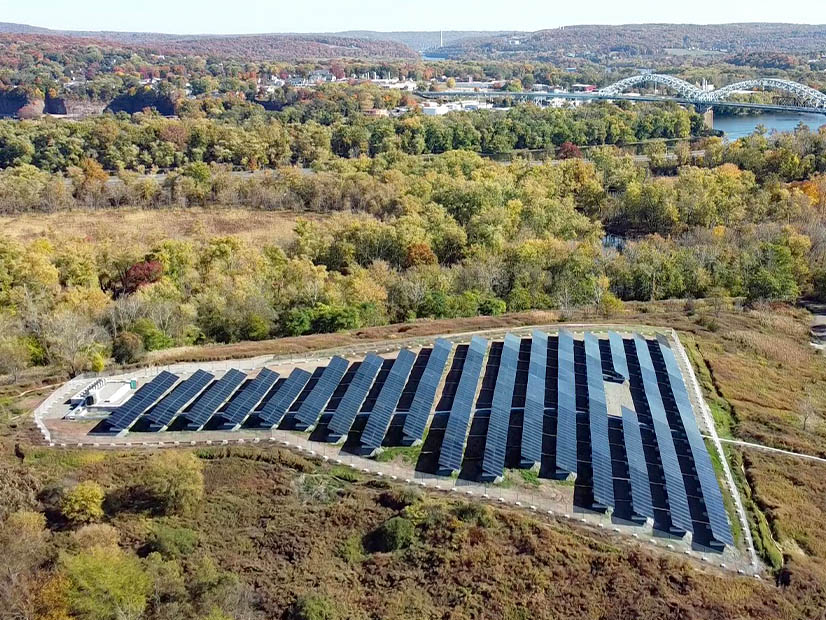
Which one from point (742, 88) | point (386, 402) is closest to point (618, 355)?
point (386, 402)

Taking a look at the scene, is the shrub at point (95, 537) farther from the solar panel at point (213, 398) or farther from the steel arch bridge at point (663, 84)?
the steel arch bridge at point (663, 84)

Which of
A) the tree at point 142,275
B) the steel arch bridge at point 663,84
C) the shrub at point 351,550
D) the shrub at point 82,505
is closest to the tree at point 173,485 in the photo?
the shrub at point 82,505

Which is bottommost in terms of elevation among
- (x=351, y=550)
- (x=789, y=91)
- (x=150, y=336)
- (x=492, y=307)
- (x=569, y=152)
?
(x=351, y=550)

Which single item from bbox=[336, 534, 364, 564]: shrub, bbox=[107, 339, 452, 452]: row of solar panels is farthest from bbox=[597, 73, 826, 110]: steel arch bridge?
bbox=[336, 534, 364, 564]: shrub

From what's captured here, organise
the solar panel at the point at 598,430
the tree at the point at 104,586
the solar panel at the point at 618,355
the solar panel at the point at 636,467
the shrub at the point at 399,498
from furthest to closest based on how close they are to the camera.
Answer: the solar panel at the point at 618,355, the solar panel at the point at 598,430, the shrub at the point at 399,498, the solar panel at the point at 636,467, the tree at the point at 104,586

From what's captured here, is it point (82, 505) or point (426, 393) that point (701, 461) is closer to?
point (426, 393)
